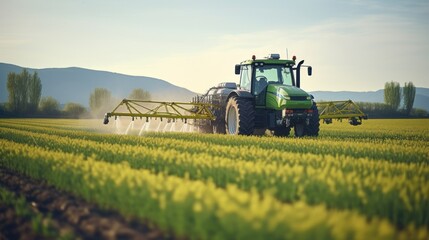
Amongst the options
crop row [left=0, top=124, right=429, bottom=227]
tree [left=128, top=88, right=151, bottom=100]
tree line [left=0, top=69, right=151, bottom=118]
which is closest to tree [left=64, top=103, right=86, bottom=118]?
tree line [left=0, top=69, right=151, bottom=118]

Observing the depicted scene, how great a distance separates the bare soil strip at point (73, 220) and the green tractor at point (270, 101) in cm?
924

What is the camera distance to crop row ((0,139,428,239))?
432 centimetres

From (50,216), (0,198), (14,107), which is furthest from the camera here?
(14,107)

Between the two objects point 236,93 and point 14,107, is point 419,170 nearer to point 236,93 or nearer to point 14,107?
point 236,93

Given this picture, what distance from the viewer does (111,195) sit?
6.33m

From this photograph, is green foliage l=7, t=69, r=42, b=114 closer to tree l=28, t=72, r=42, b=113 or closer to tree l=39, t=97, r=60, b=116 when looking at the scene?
tree l=28, t=72, r=42, b=113

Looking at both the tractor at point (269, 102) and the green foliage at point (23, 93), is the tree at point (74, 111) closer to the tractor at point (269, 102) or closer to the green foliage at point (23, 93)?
the green foliage at point (23, 93)

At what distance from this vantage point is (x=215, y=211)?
4.89 meters

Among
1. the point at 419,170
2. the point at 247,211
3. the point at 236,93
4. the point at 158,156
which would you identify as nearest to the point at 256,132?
the point at 236,93

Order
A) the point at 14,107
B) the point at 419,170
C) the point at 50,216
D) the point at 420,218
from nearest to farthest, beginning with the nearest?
the point at 420,218, the point at 50,216, the point at 419,170, the point at 14,107

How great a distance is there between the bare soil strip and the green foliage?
236ft

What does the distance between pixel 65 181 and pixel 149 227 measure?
2.80 meters

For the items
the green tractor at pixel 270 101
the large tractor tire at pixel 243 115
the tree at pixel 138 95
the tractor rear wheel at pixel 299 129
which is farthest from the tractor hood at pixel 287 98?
the tree at pixel 138 95

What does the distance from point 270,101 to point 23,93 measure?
231 ft
